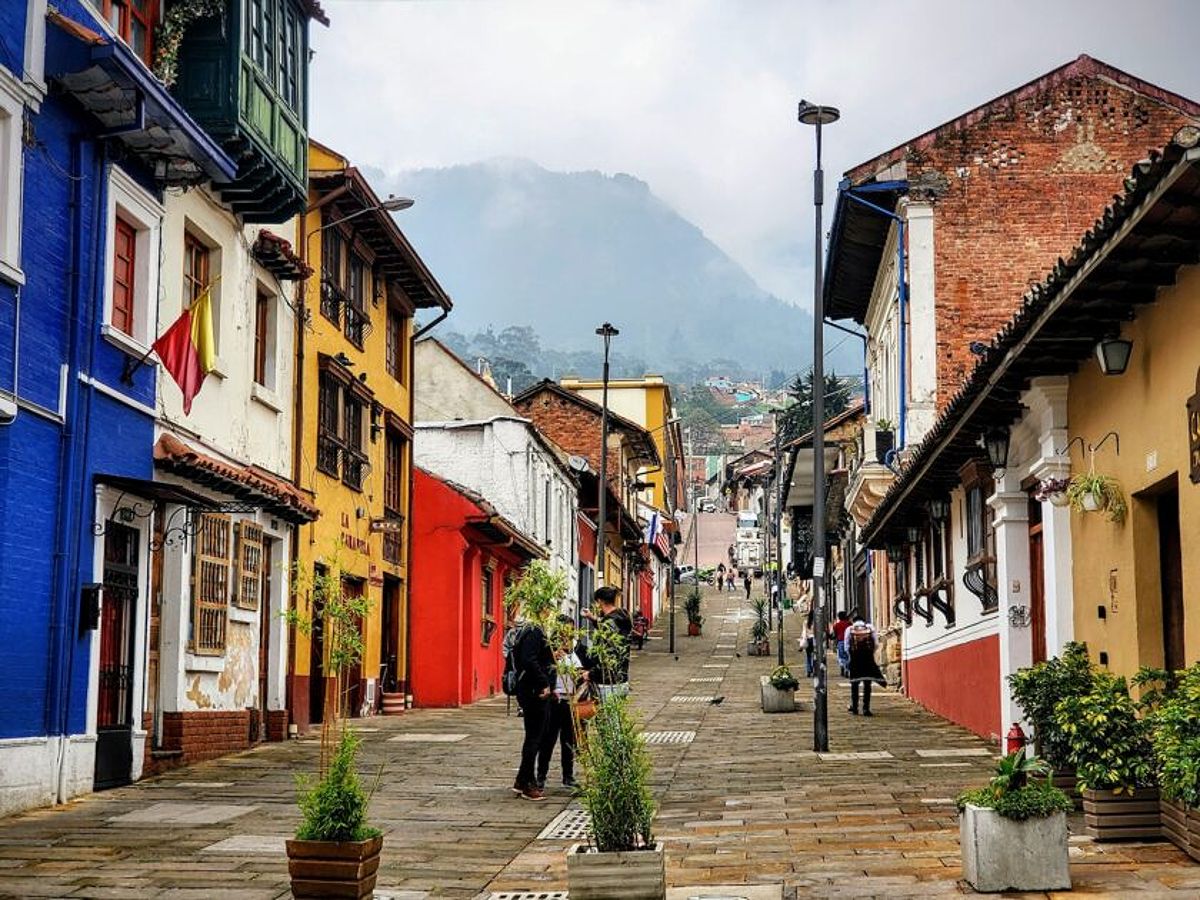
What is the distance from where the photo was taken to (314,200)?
68.2ft

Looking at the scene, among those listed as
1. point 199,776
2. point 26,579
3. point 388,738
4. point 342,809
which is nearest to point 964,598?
point 388,738

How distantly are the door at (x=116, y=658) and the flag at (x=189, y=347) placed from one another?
1509 millimetres

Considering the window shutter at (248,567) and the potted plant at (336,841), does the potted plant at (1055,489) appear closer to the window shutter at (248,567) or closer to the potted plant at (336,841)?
the potted plant at (336,841)

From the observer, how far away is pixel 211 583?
54.1 ft

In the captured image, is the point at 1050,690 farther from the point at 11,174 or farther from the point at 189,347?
the point at 11,174

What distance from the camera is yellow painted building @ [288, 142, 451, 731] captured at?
67.2 feet

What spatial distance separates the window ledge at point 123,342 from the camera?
44.2 ft

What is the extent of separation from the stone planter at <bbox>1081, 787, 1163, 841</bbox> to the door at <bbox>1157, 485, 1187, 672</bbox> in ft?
4.42

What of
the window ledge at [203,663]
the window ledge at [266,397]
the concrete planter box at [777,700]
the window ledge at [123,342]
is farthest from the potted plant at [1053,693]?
the concrete planter box at [777,700]

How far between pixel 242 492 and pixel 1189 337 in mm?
9679

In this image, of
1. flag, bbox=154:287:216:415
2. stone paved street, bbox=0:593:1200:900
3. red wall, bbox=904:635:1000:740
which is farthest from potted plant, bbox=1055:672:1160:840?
flag, bbox=154:287:216:415

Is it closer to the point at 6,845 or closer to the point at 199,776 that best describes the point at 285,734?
the point at 199,776

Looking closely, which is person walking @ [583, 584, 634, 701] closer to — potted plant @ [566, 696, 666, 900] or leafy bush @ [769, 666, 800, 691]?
potted plant @ [566, 696, 666, 900]

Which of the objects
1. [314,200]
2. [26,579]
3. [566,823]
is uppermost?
[314,200]
